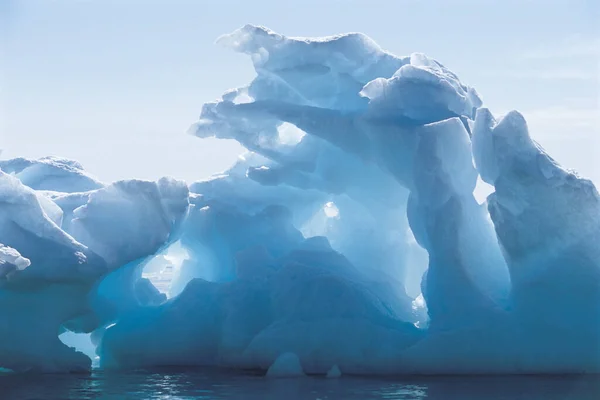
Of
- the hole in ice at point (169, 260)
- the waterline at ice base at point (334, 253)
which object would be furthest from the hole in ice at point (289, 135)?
the hole in ice at point (169, 260)

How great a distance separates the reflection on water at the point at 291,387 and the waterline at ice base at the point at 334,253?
2.14ft

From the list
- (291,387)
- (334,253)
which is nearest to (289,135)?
(334,253)

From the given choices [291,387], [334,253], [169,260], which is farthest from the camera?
[169,260]

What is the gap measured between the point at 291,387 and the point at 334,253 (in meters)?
4.11

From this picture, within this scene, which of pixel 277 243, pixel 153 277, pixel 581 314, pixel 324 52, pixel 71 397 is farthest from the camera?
pixel 153 277

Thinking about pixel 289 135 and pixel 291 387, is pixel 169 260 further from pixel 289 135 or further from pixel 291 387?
pixel 291 387

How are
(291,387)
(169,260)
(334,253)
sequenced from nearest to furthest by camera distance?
1. (291,387)
2. (334,253)
3. (169,260)

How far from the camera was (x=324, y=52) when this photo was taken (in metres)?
16.4

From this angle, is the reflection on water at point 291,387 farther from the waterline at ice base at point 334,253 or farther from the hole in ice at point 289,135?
the hole in ice at point 289,135

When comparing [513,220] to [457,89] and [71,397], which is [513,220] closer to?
[457,89]

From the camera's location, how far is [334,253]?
1634cm

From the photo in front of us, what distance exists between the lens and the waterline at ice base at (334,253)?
46.1 feet

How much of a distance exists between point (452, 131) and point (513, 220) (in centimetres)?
203

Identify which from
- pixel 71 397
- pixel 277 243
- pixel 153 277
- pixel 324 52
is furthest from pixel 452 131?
pixel 153 277
